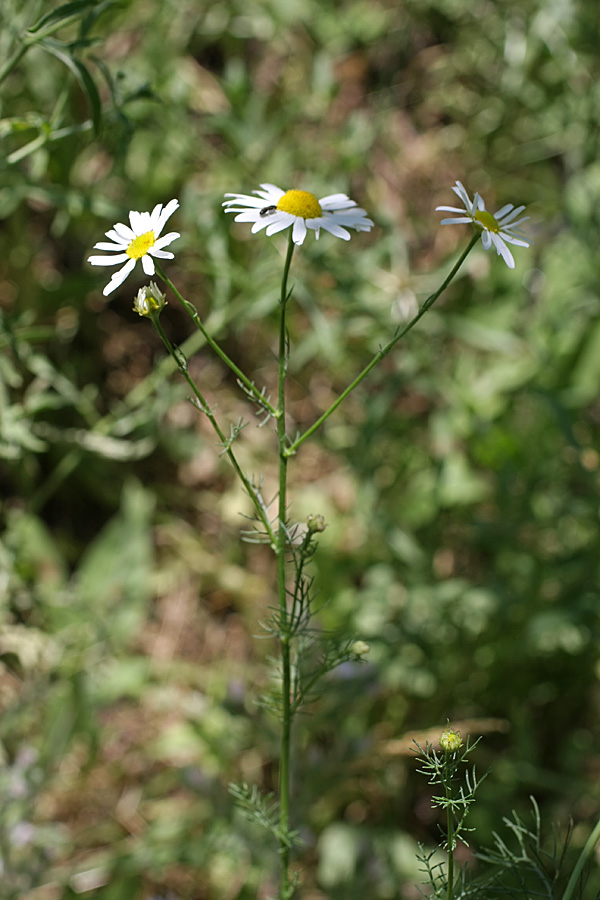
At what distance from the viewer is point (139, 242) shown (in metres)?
1.00

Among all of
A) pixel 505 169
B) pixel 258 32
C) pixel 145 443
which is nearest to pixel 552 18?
pixel 505 169

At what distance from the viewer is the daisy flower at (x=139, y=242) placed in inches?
36.9

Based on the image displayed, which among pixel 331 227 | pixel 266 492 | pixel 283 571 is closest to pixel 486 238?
pixel 331 227

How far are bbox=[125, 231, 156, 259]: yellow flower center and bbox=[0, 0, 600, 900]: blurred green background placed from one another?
53 centimetres

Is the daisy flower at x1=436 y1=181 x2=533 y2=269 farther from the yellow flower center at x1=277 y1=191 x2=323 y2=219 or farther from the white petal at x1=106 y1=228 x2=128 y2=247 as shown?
the white petal at x1=106 y1=228 x2=128 y2=247

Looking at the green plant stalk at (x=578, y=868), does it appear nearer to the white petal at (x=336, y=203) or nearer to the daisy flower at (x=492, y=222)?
the daisy flower at (x=492, y=222)

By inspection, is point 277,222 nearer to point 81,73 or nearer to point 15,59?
point 81,73

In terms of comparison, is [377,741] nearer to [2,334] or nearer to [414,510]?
[414,510]

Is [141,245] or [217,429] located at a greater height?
[141,245]

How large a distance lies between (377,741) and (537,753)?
0.47m

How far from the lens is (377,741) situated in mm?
2303

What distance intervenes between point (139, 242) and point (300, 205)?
0.21 metres

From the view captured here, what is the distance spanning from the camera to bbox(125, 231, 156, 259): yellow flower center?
0.98 m

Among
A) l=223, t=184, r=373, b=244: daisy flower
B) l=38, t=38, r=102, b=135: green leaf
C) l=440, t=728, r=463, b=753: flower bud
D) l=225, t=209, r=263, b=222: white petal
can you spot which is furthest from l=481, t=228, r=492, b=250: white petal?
l=38, t=38, r=102, b=135: green leaf
